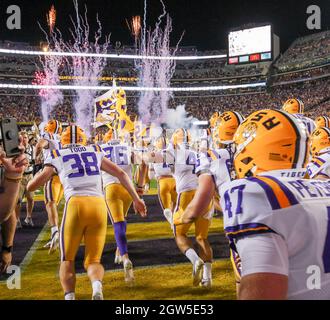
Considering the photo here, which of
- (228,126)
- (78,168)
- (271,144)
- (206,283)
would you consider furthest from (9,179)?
(206,283)

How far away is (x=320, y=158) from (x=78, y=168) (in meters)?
2.91

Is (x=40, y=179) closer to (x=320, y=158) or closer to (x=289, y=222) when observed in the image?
(x=320, y=158)

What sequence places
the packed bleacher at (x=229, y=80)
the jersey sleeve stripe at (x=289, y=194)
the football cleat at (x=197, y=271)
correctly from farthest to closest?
the packed bleacher at (x=229, y=80), the football cleat at (x=197, y=271), the jersey sleeve stripe at (x=289, y=194)

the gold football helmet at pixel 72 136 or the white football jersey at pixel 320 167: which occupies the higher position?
the gold football helmet at pixel 72 136

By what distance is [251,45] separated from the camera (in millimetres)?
39969

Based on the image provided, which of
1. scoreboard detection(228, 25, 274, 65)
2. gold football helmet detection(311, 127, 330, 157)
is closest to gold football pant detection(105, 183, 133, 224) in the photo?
gold football helmet detection(311, 127, 330, 157)

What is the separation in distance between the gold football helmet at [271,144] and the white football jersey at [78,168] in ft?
10.9

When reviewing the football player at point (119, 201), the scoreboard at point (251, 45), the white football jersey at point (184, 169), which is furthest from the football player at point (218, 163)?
the scoreboard at point (251, 45)

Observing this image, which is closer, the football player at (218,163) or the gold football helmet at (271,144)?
the gold football helmet at (271,144)

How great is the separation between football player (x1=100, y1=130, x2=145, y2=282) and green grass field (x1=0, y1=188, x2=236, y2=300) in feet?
0.98

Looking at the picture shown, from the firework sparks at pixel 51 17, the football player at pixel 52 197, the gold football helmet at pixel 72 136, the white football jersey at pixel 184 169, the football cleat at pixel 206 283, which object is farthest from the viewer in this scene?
the firework sparks at pixel 51 17

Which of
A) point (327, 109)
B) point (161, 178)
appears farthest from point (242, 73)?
point (161, 178)

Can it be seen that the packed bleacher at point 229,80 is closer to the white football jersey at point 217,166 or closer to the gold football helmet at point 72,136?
the gold football helmet at point 72,136

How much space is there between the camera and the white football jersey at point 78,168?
5.27 meters
